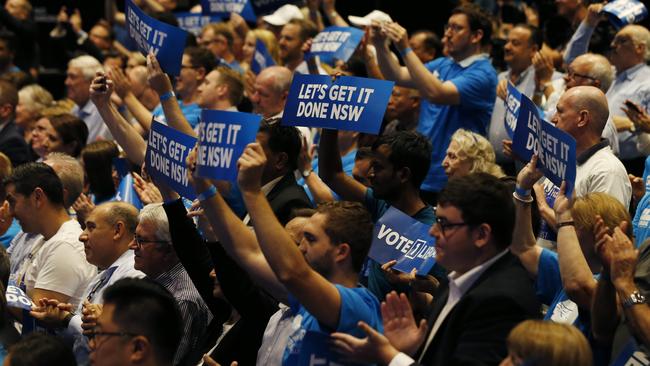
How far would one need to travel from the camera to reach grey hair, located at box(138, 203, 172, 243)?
559 centimetres

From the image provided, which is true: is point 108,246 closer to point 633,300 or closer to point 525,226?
point 525,226

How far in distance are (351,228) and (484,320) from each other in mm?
757

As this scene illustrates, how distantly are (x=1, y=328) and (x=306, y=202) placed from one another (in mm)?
1592

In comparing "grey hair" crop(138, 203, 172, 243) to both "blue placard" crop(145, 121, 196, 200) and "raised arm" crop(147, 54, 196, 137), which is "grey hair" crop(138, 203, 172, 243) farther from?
"raised arm" crop(147, 54, 196, 137)

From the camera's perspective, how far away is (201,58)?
929 cm

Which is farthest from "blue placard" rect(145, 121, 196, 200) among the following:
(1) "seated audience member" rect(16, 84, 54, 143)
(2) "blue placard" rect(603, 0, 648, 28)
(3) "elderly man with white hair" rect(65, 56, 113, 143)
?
(1) "seated audience member" rect(16, 84, 54, 143)

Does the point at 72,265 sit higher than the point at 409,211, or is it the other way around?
the point at 409,211

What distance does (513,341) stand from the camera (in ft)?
11.7

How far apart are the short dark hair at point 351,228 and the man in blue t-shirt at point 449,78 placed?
10.9 feet

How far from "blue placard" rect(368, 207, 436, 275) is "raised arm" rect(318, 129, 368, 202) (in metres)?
0.78

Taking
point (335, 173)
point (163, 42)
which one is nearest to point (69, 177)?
point (163, 42)

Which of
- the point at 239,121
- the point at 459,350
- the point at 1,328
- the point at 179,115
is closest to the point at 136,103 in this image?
the point at 179,115

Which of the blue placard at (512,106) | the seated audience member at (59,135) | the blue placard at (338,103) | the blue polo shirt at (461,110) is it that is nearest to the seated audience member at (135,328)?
the blue placard at (338,103)

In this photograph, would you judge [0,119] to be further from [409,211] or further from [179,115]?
[409,211]
